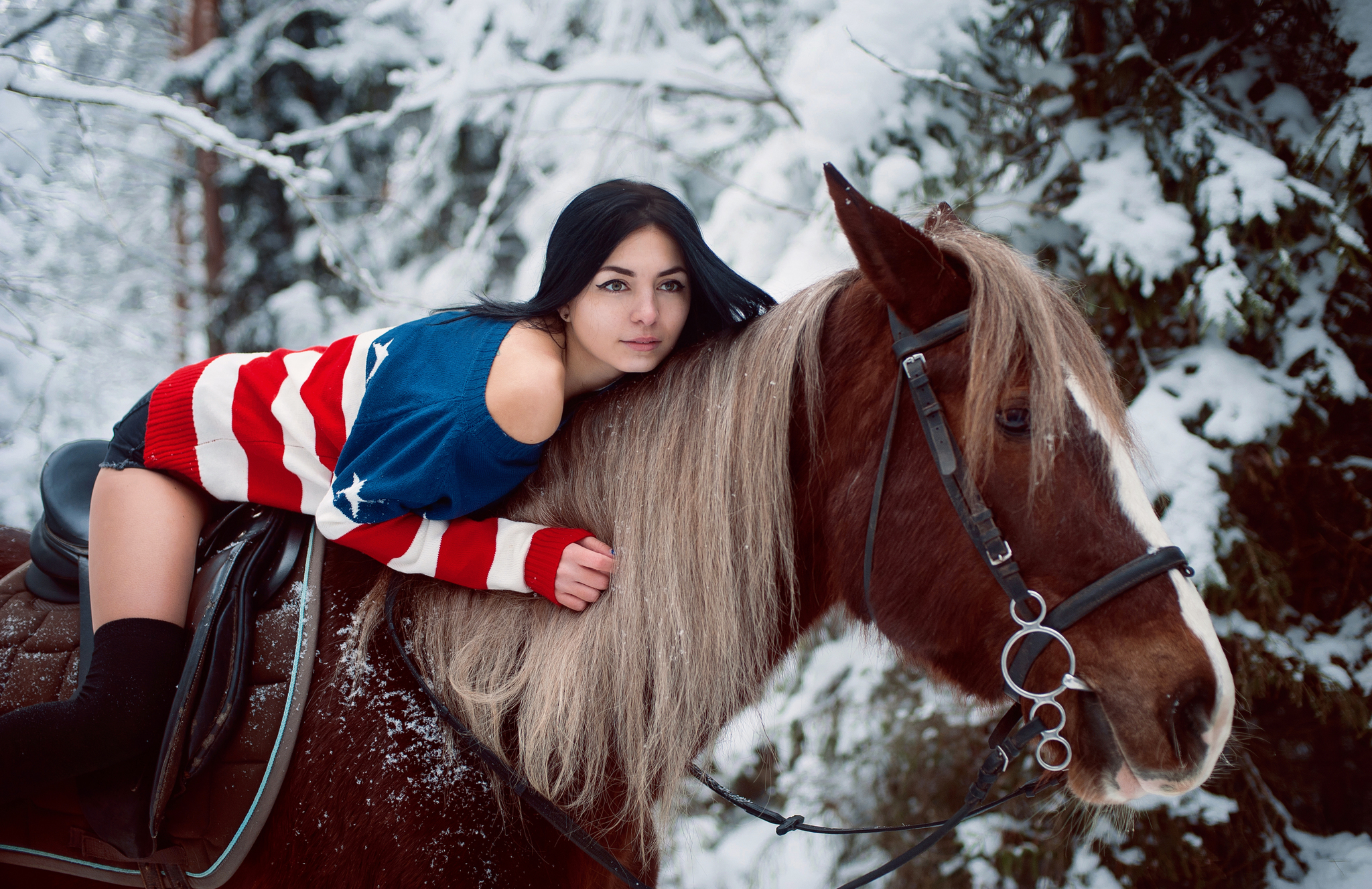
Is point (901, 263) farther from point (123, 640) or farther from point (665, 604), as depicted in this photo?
point (123, 640)

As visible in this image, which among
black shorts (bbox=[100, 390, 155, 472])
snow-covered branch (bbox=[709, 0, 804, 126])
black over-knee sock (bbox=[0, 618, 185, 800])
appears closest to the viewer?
black over-knee sock (bbox=[0, 618, 185, 800])

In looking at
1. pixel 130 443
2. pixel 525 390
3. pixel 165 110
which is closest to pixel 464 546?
pixel 525 390

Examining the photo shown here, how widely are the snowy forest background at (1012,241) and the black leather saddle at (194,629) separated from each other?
88cm

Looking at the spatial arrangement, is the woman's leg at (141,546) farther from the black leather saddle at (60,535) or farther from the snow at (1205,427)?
the snow at (1205,427)

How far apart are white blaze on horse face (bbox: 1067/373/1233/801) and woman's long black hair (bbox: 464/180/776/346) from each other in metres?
0.77

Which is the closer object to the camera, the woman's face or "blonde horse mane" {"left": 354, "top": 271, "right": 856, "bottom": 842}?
"blonde horse mane" {"left": 354, "top": 271, "right": 856, "bottom": 842}

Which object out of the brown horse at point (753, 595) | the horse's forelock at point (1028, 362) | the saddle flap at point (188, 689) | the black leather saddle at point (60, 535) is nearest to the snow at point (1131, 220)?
the brown horse at point (753, 595)

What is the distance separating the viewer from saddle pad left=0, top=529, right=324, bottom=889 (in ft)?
4.76

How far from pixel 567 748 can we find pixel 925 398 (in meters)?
1.01

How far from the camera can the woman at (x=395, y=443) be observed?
142 centimetres

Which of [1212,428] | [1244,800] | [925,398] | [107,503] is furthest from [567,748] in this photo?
[1244,800]

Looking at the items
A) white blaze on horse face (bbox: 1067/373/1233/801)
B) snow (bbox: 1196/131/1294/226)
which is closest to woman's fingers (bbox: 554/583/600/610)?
white blaze on horse face (bbox: 1067/373/1233/801)

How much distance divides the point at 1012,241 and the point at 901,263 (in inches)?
74.0

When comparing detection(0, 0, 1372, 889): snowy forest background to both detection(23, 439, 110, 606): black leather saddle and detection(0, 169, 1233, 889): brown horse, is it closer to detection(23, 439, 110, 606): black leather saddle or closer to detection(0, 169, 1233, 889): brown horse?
detection(0, 169, 1233, 889): brown horse
